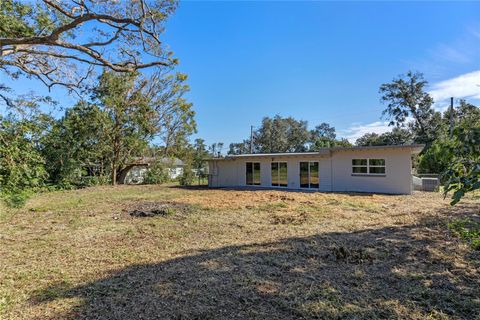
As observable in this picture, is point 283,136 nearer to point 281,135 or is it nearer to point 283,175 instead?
point 281,135

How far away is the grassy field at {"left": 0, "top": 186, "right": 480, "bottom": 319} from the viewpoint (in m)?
3.08

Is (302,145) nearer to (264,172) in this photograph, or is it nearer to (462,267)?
(264,172)

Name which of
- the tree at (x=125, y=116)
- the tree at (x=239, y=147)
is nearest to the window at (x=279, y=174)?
the tree at (x=125, y=116)

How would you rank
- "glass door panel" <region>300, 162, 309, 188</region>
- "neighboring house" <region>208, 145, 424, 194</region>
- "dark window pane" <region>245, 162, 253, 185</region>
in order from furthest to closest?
"dark window pane" <region>245, 162, 253, 185</region> → "glass door panel" <region>300, 162, 309, 188</region> → "neighboring house" <region>208, 145, 424, 194</region>

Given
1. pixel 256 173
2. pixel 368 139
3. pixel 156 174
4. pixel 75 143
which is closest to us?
pixel 75 143

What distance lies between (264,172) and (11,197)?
1452 cm

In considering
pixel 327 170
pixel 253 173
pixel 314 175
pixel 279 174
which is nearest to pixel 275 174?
pixel 279 174

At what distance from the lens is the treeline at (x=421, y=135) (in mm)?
1692

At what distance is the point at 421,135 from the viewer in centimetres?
2864

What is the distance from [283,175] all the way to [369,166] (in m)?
5.09

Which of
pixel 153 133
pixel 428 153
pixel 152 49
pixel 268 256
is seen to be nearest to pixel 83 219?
pixel 152 49

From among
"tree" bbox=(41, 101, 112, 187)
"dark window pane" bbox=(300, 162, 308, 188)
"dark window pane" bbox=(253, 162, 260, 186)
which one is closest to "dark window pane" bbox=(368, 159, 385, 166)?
"dark window pane" bbox=(300, 162, 308, 188)

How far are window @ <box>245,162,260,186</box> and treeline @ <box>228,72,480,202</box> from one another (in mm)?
9591

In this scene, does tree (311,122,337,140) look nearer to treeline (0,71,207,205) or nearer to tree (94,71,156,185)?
treeline (0,71,207,205)
